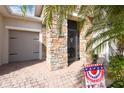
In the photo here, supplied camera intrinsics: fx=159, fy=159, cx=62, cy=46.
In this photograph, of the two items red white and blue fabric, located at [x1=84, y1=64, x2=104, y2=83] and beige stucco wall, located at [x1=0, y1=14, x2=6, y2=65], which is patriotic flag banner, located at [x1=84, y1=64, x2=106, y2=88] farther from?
beige stucco wall, located at [x1=0, y1=14, x2=6, y2=65]

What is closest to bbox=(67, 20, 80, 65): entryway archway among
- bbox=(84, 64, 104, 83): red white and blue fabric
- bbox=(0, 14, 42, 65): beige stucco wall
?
bbox=(0, 14, 42, 65): beige stucco wall

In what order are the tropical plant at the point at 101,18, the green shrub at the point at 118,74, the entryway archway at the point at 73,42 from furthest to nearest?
the entryway archway at the point at 73,42
the green shrub at the point at 118,74
the tropical plant at the point at 101,18

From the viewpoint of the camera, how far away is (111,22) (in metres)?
3.53

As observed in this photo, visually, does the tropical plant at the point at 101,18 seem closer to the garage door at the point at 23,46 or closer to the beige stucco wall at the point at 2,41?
the beige stucco wall at the point at 2,41

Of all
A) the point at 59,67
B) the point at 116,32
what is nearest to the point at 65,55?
the point at 59,67

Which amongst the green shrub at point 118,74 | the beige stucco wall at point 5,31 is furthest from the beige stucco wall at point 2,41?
the green shrub at point 118,74

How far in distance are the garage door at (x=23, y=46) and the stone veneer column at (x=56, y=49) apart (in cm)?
432

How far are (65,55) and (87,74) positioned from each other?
5.49 m

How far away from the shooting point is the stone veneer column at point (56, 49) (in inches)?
336

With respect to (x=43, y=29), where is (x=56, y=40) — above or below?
below

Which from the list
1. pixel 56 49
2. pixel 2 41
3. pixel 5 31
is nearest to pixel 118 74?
pixel 56 49

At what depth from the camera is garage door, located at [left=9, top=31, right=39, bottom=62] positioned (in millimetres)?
12020

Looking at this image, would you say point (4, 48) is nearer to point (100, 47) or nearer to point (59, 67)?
point (59, 67)

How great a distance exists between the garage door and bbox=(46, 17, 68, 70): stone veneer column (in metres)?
4.32
